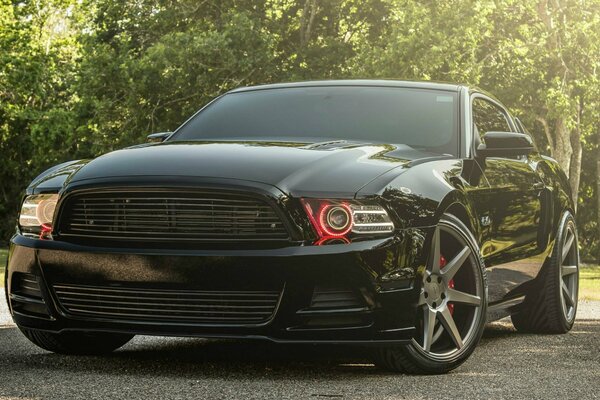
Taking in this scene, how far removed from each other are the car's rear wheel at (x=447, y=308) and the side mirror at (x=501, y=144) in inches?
34.6

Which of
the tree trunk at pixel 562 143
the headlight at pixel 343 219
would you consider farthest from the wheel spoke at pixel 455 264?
the tree trunk at pixel 562 143

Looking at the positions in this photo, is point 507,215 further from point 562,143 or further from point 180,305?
point 562,143

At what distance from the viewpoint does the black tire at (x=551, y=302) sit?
7.95m

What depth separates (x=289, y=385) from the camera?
212 inches

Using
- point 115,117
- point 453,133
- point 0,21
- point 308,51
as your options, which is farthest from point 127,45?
point 453,133

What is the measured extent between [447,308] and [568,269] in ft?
9.10

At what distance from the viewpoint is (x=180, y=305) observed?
5.46m

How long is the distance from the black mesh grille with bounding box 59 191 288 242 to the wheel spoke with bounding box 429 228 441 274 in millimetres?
843

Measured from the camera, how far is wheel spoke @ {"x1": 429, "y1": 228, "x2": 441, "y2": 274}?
18.9ft

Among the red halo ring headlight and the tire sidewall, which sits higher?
the red halo ring headlight

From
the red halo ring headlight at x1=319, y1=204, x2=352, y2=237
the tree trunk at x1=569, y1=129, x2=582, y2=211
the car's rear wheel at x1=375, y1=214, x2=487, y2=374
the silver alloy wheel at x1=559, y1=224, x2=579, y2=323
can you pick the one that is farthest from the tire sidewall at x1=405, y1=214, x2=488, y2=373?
the tree trunk at x1=569, y1=129, x2=582, y2=211

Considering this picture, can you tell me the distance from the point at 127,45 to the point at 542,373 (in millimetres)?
29621

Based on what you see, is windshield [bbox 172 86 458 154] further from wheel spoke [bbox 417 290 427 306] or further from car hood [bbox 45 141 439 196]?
wheel spoke [bbox 417 290 427 306]

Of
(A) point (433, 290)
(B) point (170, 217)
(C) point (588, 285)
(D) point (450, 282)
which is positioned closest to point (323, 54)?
(C) point (588, 285)
